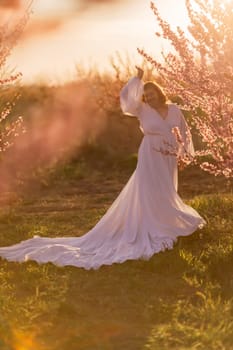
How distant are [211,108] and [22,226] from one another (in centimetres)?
532

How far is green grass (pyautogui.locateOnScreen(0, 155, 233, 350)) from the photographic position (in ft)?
22.2

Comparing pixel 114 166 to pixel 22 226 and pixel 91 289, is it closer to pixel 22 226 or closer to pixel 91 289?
pixel 22 226

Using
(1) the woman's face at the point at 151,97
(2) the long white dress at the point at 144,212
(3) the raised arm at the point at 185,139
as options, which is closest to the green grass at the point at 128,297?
(2) the long white dress at the point at 144,212

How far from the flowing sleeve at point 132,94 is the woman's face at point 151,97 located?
186mm

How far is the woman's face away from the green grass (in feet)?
6.38

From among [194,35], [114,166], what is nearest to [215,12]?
[194,35]

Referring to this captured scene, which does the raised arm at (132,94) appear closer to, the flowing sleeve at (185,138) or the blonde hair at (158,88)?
the blonde hair at (158,88)

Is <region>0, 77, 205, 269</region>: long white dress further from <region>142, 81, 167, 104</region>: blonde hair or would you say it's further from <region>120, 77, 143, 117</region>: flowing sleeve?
<region>142, 81, 167, 104</region>: blonde hair

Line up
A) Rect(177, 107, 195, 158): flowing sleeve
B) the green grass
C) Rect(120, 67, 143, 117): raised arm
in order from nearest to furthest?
the green grass < Rect(120, 67, 143, 117): raised arm < Rect(177, 107, 195, 158): flowing sleeve

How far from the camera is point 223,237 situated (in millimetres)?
10789

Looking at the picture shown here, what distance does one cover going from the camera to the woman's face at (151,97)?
1043 cm

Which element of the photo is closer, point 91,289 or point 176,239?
point 91,289

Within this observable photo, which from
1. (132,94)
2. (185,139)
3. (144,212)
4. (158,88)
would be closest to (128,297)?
(144,212)

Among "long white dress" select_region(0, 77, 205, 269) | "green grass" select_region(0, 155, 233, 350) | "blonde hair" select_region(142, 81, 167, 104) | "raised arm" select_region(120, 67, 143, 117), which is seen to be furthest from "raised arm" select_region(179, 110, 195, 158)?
"green grass" select_region(0, 155, 233, 350)
